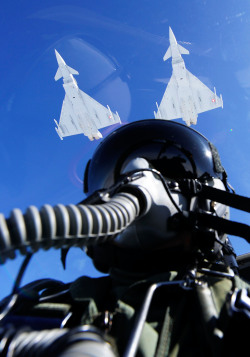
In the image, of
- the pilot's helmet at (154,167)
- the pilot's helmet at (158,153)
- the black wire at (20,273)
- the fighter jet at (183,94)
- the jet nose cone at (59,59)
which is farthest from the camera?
the jet nose cone at (59,59)

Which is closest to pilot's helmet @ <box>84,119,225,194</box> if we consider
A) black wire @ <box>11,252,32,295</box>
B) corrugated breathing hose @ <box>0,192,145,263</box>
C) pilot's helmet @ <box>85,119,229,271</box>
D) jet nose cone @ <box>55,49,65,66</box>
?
pilot's helmet @ <box>85,119,229,271</box>

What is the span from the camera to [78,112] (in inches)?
1071

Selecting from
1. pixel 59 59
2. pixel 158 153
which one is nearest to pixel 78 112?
pixel 59 59

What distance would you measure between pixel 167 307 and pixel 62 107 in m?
29.2

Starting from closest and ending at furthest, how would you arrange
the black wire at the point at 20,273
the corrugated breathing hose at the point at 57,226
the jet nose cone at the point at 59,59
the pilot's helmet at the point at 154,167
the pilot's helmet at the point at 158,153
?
the corrugated breathing hose at the point at 57,226
the black wire at the point at 20,273
the pilot's helmet at the point at 154,167
the pilot's helmet at the point at 158,153
the jet nose cone at the point at 59,59

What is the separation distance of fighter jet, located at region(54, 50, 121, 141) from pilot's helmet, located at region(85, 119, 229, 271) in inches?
1000

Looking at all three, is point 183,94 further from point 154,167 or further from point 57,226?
point 57,226

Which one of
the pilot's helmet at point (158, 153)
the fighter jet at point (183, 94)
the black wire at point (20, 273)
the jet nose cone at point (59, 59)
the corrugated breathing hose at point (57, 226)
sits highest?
the jet nose cone at point (59, 59)

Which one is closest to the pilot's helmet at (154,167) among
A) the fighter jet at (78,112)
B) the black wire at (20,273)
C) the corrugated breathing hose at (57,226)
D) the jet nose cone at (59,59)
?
the corrugated breathing hose at (57,226)

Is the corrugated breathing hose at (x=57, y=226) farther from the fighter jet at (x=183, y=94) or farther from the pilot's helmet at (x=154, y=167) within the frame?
the fighter jet at (x=183, y=94)

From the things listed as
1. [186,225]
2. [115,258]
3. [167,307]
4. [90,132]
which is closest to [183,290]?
[167,307]

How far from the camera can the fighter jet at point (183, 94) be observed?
26047 mm

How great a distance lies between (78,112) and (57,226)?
27.7 m

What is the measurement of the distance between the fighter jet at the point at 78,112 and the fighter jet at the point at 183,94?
6291mm
